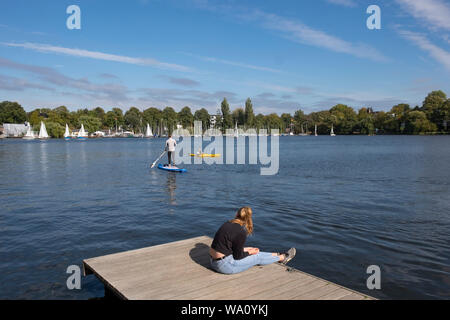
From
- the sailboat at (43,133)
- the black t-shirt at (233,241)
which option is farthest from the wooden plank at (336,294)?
the sailboat at (43,133)

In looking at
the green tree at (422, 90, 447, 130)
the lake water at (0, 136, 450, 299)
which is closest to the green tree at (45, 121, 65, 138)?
the lake water at (0, 136, 450, 299)

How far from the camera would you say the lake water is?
404 inches

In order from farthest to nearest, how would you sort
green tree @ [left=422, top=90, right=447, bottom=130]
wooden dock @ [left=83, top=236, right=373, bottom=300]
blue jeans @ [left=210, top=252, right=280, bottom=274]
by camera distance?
green tree @ [left=422, top=90, right=447, bottom=130], blue jeans @ [left=210, top=252, right=280, bottom=274], wooden dock @ [left=83, top=236, right=373, bottom=300]

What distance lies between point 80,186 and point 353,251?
2220 cm

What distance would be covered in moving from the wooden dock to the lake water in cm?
143

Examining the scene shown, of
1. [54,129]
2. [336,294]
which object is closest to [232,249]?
[336,294]

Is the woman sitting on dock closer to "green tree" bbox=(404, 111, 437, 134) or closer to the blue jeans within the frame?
the blue jeans

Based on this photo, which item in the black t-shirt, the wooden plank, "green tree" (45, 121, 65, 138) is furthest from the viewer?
"green tree" (45, 121, 65, 138)

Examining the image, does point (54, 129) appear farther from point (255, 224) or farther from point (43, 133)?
point (255, 224)

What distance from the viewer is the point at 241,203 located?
20.7 metres
